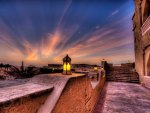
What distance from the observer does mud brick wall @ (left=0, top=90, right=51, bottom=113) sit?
6.05 ft

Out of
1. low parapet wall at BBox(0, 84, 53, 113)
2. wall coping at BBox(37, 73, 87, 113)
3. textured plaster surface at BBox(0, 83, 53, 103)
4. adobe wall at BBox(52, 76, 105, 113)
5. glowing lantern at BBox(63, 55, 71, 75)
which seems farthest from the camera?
glowing lantern at BBox(63, 55, 71, 75)

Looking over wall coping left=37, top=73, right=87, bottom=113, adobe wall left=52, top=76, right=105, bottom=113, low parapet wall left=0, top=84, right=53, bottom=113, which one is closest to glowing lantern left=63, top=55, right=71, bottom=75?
adobe wall left=52, top=76, right=105, bottom=113

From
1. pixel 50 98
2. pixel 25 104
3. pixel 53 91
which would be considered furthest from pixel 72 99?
pixel 25 104

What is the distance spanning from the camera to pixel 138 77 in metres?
14.1

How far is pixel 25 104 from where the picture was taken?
212cm

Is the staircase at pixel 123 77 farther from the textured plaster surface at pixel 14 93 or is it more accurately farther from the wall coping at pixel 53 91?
the textured plaster surface at pixel 14 93

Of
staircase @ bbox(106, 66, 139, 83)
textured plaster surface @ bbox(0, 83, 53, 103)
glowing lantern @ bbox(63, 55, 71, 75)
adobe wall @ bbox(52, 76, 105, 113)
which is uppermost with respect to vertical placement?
glowing lantern @ bbox(63, 55, 71, 75)

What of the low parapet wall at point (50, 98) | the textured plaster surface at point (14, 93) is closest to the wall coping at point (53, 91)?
the low parapet wall at point (50, 98)

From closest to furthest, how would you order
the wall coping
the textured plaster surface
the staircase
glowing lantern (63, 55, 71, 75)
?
1. the textured plaster surface
2. the wall coping
3. glowing lantern (63, 55, 71, 75)
4. the staircase

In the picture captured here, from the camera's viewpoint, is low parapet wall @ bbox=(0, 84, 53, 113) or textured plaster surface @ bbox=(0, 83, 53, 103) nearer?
low parapet wall @ bbox=(0, 84, 53, 113)

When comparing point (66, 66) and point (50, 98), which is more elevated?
point (66, 66)

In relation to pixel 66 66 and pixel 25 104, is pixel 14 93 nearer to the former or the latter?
pixel 25 104

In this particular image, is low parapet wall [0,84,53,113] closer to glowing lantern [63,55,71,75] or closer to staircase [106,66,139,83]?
glowing lantern [63,55,71,75]

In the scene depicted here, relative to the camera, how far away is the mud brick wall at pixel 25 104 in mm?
1845
